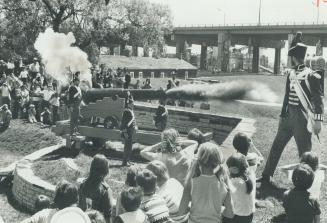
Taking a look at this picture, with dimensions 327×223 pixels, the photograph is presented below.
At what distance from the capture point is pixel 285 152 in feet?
29.3

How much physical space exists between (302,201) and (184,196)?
0.97 meters

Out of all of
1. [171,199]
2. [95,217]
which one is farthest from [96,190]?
[171,199]

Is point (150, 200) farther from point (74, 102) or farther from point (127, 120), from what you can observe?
point (74, 102)

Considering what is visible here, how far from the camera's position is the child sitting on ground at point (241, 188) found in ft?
14.0

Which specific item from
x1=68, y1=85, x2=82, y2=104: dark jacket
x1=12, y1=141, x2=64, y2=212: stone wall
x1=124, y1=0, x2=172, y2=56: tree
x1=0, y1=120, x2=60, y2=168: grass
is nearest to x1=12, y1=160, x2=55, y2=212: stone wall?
x1=12, y1=141, x2=64, y2=212: stone wall

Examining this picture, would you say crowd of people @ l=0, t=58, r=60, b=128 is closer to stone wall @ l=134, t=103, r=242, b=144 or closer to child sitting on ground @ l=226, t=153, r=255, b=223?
stone wall @ l=134, t=103, r=242, b=144

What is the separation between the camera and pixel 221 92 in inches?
715

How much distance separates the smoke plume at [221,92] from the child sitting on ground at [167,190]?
10.3 metres

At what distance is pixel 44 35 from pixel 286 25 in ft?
134

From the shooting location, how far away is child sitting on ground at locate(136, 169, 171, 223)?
3.76m

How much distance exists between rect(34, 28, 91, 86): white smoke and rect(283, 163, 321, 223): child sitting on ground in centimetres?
1452

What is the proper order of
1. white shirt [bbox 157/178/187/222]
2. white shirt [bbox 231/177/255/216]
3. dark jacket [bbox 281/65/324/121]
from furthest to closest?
dark jacket [bbox 281/65/324/121] → white shirt [bbox 231/177/255/216] → white shirt [bbox 157/178/187/222]

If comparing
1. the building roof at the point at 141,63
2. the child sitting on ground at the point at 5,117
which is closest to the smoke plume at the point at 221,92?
the child sitting on ground at the point at 5,117

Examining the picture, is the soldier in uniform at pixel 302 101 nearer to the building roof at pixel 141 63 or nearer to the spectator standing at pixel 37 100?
the spectator standing at pixel 37 100
